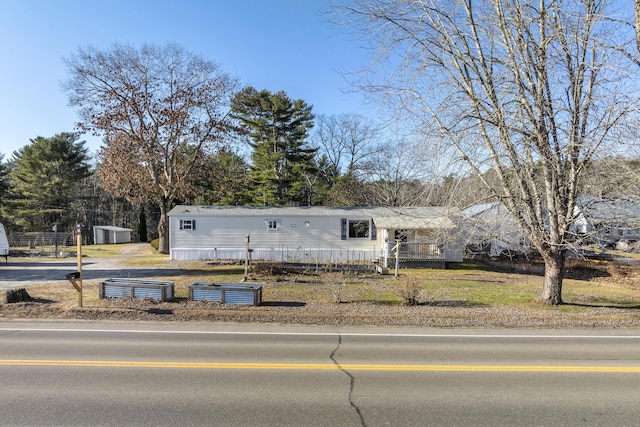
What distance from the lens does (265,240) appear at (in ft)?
80.4

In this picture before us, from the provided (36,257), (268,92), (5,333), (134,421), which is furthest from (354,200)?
(134,421)

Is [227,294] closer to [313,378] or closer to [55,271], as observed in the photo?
[313,378]

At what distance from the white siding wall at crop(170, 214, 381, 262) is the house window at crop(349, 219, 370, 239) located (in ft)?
1.77

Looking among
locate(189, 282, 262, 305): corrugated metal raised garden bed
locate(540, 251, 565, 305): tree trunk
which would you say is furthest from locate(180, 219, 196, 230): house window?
locate(540, 251, 565, 305): tree trunk

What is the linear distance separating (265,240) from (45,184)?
34.3 meters

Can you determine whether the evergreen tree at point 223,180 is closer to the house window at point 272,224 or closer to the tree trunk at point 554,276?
the house window at point 272,224

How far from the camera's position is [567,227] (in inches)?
438

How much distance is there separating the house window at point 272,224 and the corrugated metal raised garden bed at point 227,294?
1285 cm

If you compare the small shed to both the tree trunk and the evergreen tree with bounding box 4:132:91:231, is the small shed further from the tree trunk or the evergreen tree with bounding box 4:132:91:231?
the tree trunk

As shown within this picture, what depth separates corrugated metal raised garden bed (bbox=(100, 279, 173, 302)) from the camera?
37.8ft

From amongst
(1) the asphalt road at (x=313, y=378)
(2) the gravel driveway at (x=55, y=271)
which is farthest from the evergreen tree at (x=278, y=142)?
(1) the asphalt road at (x=313, y=378)

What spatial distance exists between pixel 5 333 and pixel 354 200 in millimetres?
31294

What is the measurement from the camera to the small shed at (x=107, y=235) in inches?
1656

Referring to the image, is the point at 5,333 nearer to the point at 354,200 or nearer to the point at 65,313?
the point at 65,313
